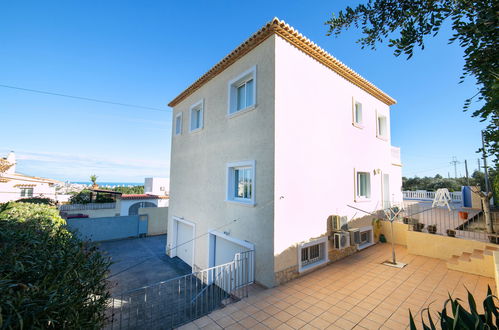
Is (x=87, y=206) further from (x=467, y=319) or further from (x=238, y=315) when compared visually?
(x=467, y=319)

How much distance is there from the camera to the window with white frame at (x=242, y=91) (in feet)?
25.3

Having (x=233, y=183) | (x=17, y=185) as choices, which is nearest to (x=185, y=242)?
(x=233, y=183)

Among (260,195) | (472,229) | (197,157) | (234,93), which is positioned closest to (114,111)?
(197,157)

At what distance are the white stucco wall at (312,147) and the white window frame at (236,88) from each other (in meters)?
1.11

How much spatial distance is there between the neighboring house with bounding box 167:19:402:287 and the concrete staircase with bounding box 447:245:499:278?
3.49 meters

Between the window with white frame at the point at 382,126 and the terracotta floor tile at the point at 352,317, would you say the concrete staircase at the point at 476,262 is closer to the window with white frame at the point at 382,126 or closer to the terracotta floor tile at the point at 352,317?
the terracotta floor tile at the point at 352,317

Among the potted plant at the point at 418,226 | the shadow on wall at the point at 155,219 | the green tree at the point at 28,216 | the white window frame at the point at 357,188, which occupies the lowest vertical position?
the shadow on wall at the point at 155,219

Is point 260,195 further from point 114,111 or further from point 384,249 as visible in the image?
point 114,111

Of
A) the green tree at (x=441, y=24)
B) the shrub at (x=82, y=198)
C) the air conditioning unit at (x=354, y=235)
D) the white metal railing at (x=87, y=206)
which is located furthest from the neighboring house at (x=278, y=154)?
the shrub at (x=82, y=198)

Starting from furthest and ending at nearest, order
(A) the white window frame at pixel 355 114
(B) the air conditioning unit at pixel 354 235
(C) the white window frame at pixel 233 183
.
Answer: (A) the white window frame at pixel 355 114
(B) the air conditioning unit at pixel 354 235
(C) the white window frame at pixel 233 183

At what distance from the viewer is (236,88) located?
880cm

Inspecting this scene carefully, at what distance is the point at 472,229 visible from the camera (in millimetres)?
8961

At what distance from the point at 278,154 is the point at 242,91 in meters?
3.68

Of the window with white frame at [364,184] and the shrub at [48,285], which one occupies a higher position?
the window with white frame at [364,184]
